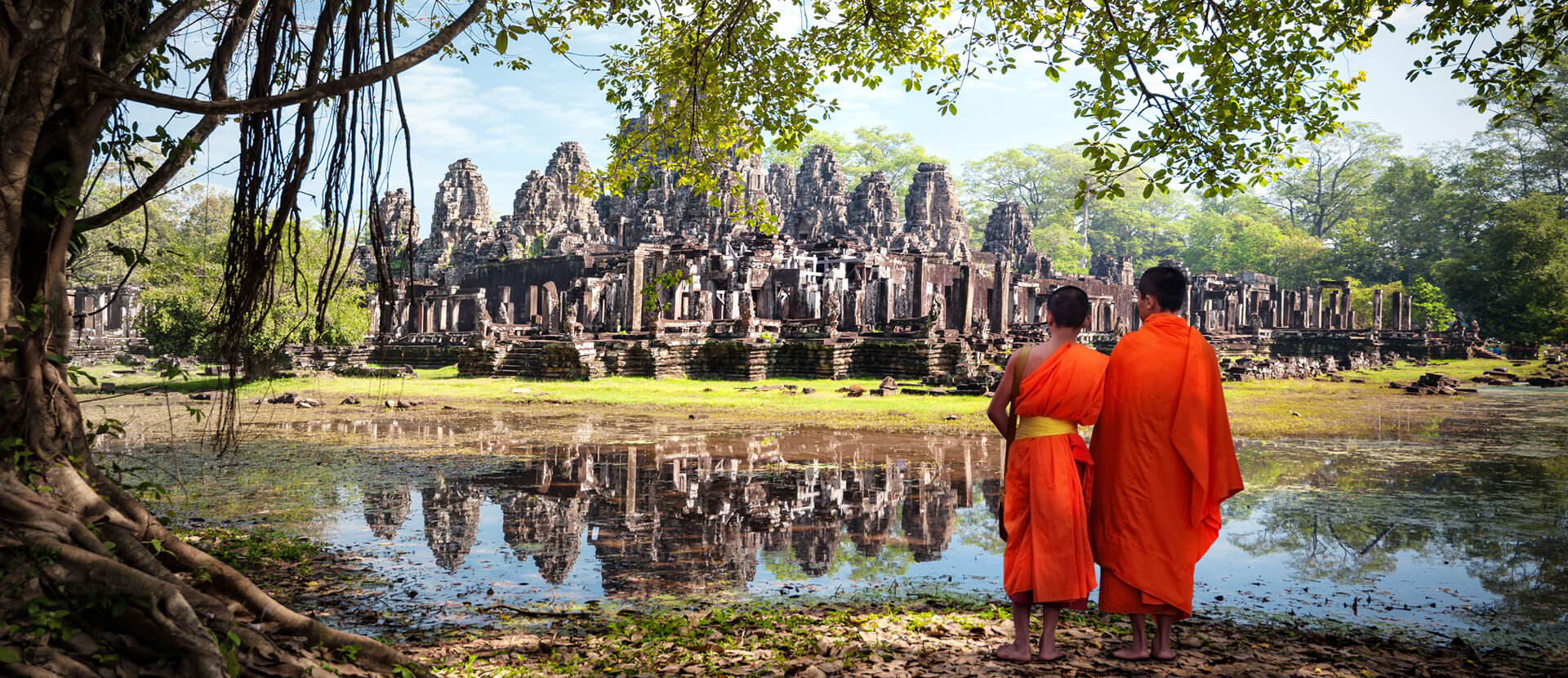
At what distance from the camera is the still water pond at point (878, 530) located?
4.53 metres

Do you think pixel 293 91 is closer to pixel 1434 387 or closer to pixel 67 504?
pixel 67 504

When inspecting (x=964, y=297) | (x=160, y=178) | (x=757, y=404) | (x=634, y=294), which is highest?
(x=964, y=297)

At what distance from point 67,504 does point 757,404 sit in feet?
42.8

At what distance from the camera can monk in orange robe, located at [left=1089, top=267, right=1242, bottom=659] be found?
3.49m

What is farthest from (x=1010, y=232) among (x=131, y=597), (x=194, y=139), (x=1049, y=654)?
(x=131, y=597)

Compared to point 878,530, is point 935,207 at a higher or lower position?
higher

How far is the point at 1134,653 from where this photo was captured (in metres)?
3.50

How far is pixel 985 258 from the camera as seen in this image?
145 ft

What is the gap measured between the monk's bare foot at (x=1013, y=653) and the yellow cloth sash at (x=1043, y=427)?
80cm

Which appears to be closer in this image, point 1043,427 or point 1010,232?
point 1043,427

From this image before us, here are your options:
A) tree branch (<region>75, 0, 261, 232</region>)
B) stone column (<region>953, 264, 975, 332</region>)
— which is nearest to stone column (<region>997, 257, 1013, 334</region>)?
stone column (<region>953, 264, 975, 332</region>)

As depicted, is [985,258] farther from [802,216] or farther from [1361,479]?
[1361,479]

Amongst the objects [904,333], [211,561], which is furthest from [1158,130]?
[904,333]

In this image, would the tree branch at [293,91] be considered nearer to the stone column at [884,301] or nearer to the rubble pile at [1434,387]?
the rubble pile at [1434,387]
